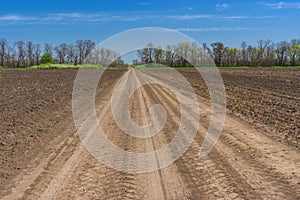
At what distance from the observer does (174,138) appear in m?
8.94

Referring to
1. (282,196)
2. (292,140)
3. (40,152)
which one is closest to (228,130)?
(292,140)

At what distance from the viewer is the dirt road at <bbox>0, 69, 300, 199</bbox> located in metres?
5.51

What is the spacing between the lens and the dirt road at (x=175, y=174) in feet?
18.1

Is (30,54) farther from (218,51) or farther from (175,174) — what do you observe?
(175,174)

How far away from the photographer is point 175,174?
6328 mm

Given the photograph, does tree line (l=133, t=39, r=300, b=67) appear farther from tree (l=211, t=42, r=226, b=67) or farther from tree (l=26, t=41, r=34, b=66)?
tree (l=26, t=41, r=34, b=66)

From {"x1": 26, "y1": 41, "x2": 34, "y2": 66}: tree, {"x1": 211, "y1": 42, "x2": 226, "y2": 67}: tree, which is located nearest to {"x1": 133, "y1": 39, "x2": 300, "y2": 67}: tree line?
{"x1": 211, "y1": 42, "x2": 226, "y2": 67}: tree

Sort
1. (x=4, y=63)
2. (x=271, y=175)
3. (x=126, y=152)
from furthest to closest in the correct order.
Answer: (x=4, y=63) → (x=126, y=152) → (x=271, y=175)

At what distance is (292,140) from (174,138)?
3.05m

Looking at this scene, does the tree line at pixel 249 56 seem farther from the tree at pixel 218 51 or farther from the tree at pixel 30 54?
the tree at pixel 30 54

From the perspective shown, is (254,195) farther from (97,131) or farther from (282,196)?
(97,131)

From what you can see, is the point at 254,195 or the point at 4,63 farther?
the point at 4,63

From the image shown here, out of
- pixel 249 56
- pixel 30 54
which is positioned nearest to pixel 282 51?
pixel 249 56

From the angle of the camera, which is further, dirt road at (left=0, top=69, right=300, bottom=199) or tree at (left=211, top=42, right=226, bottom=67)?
tree at (left=211, top=42, right=226, bottom=67)
